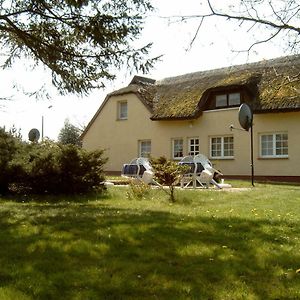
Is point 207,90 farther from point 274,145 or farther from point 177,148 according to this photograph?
point 274,145

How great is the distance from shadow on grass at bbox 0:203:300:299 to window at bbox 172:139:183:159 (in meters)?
19.4

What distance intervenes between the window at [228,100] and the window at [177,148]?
10.8 feet

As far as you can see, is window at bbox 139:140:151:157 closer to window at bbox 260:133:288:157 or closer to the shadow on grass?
window at bbox 260:133:288:157

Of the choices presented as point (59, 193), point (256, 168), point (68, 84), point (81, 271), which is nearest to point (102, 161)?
point (59, 193)

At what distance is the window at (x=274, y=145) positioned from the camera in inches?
891

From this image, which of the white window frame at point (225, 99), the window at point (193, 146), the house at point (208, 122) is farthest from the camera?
the window at point (193, 146)

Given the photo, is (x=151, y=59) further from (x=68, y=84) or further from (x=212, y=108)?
(x=212, y=108)

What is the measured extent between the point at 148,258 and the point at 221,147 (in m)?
20.4

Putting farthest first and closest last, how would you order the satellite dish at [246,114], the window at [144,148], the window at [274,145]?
the window at [144,148]
the window at [274,145]
the satellite dish at [246,114]

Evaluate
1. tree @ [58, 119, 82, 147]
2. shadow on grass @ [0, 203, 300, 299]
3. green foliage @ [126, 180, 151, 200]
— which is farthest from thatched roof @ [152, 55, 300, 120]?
tree @ [58, 119, 82, 147]

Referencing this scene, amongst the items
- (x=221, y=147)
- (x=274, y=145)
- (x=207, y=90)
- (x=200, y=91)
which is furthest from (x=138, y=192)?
(x=200, y=91)

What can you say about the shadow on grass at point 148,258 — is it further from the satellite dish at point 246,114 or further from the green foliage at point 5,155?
the satellite dish at point 246,114

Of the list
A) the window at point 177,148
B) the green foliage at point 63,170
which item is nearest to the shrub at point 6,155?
the green foliage at point 63,170

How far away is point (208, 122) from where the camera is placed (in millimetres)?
25094
